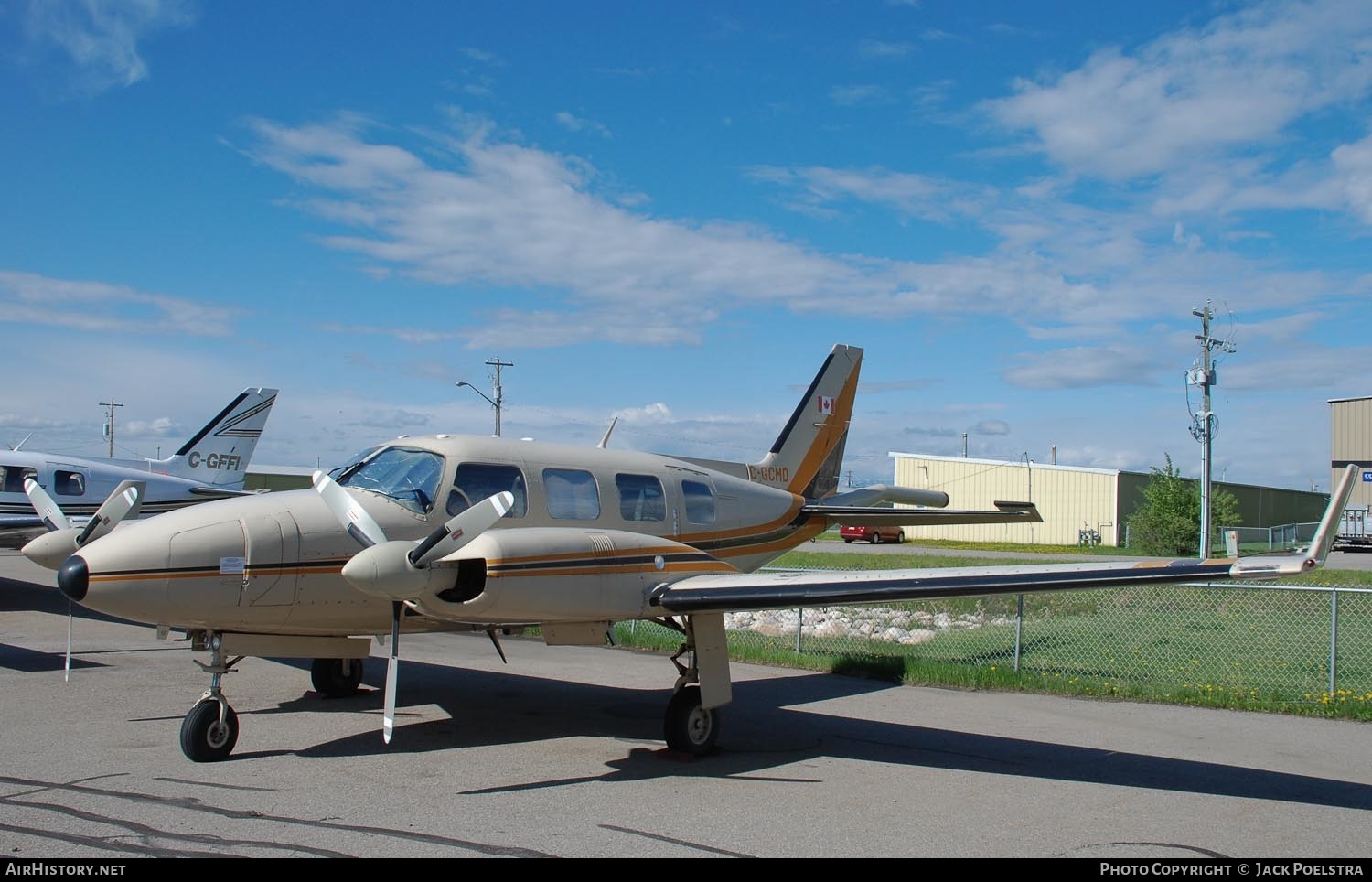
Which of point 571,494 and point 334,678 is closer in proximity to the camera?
point 571,494

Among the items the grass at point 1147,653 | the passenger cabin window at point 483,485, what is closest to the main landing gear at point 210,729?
the passenger cabin window at point 483,485

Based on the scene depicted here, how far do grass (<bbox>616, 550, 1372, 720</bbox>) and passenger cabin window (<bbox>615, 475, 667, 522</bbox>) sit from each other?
456cm

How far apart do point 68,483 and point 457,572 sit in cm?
1793

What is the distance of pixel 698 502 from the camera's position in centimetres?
1105

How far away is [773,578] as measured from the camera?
8438mm

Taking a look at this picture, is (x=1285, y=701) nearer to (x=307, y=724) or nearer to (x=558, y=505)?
(x=558, y=505)

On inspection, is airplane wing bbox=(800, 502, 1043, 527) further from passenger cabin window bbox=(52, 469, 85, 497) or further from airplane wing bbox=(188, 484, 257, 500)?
passenger cabin window bbox=(52, 469, 85, 497)

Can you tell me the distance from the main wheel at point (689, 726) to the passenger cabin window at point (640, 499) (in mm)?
2014

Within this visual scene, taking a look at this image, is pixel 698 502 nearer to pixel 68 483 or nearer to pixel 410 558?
pixel 410 558

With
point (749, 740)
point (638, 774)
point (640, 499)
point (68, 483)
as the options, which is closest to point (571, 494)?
point (640, 499)

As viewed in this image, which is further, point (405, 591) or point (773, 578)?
point (773, 578)

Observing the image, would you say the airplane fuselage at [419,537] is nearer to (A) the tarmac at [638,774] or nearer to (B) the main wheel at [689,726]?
(B) the main wheel at [689,726]

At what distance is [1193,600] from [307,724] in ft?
51.9
